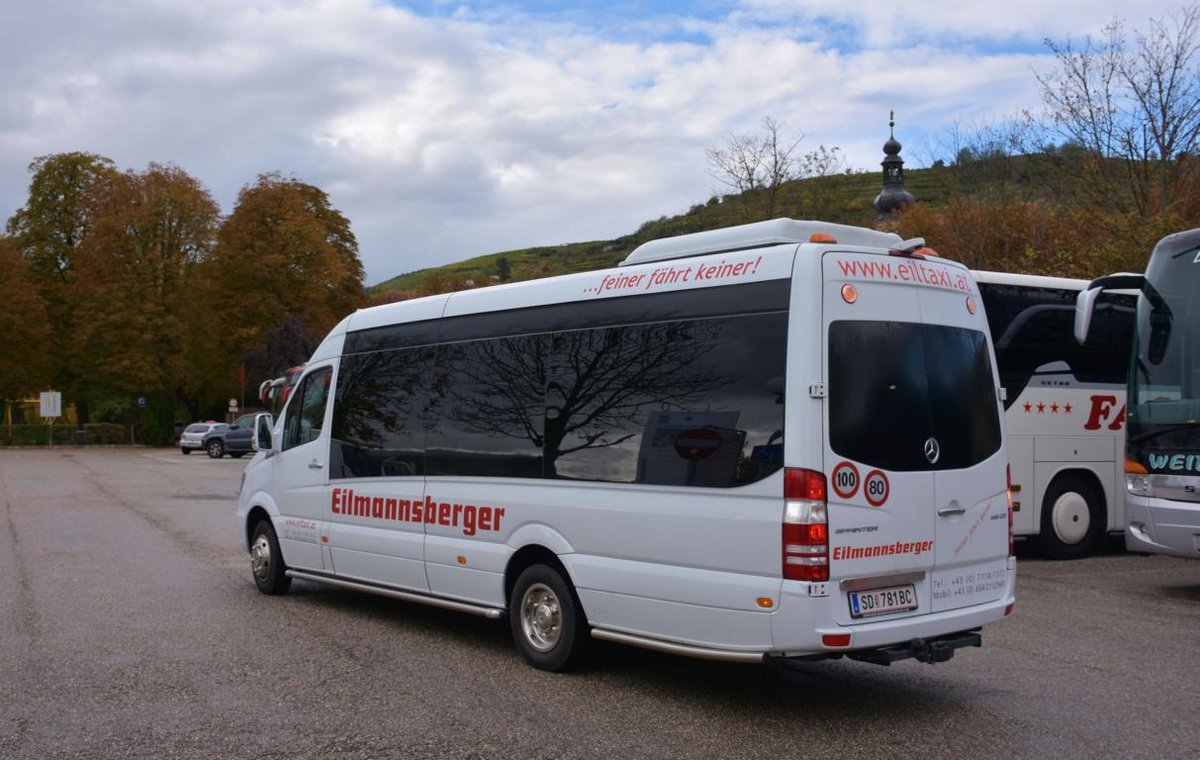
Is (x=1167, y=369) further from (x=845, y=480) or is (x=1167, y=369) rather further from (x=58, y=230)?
(x=58, y=230)

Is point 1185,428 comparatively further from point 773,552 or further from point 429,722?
point 429,722

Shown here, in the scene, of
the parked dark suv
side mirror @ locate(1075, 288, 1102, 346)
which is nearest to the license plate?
side mirror @ locate(1075, 288, 1102, 346)

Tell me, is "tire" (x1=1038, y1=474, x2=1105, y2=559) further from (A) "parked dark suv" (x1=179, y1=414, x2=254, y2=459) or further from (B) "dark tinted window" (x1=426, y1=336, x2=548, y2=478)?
(A) "parked dark suv" (x1=179, y1=414, x2=254, y2=459)

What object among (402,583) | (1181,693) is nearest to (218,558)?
(402,583)

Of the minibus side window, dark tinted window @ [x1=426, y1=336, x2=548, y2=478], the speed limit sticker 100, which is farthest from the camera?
the minibus side window

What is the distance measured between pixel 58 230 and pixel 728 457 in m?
67.4

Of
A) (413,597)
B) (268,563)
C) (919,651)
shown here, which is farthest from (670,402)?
(268,563)

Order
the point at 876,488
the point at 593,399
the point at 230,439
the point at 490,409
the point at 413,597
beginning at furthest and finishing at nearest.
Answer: the point at 230,439, the point at 413,597, the point at 490,409, the point at 593,399, the point at 876,488

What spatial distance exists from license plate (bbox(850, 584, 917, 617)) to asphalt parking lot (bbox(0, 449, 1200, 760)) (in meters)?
0.65

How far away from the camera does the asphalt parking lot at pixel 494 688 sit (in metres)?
6.02

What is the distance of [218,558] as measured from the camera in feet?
45.0

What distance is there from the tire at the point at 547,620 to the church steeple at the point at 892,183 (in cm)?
4839

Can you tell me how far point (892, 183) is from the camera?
217 ft

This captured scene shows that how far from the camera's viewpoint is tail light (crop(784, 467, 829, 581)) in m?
6.00
